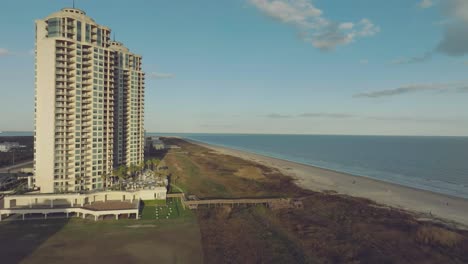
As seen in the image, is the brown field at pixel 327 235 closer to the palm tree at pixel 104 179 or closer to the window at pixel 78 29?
the palm tree at pixel 104 179

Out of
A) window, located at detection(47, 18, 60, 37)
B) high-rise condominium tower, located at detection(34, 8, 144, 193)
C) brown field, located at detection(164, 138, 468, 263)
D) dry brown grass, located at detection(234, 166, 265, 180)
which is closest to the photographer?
brown field, located at detection(164, 138, 468, 263)

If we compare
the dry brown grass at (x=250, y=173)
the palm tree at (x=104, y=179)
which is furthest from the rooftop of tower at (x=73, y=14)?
the dry brown grass at (x=250, y=173)

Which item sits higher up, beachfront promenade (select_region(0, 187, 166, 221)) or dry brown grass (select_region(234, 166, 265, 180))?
beachfront promenade (select_region(0, 187, 166, 221))

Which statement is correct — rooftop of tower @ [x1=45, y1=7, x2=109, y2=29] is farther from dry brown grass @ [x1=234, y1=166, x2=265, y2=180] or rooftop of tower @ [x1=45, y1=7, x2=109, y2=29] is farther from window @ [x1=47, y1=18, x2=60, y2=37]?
dry brown grass @ [x1=234, y1=166, x2=265, y2=180]

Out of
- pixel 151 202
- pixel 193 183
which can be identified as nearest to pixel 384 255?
pixel 151 202

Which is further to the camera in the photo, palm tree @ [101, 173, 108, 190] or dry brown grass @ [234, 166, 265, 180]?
dry brown grass @ [234, 166, 265, 180]

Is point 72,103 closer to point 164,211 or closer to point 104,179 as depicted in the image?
point 104,179

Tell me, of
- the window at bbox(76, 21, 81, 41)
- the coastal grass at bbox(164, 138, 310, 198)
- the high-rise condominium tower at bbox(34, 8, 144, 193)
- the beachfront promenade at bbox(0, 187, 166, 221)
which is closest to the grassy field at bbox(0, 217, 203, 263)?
the beachfront promenade at bbox(0, 187, 166, 221)
